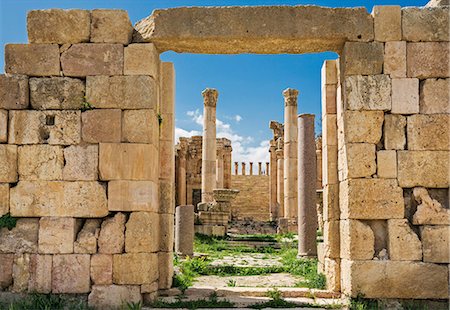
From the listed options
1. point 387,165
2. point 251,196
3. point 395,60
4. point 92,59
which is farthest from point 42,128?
point 251,196

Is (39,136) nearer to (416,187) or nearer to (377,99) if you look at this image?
(377,99)

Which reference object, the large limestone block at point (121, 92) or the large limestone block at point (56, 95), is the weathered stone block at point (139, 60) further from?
the large limestone block at point (56, 95)

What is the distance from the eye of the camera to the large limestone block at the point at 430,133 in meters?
6.87

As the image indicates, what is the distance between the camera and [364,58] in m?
7.07

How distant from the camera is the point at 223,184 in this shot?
34500mm

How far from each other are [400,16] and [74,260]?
243 inches

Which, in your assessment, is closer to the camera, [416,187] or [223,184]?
→ [416,187]

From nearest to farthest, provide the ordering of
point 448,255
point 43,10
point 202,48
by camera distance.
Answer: point 448,255 → point 43,10 → point 202,48

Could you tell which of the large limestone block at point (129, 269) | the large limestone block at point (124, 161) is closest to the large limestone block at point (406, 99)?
the large limestone block at point (124, 161)

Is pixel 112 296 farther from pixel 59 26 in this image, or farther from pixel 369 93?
pixel 369 93

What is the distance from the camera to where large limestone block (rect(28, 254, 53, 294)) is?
22.3 feet

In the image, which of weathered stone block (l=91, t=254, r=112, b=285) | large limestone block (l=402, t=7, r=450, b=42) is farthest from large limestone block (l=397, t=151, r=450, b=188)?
weathered stone block (l=91, t=254, r=112, b=285)

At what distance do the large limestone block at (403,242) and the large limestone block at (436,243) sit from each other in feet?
0.32

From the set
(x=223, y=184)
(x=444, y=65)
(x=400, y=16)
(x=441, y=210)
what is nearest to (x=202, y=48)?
(x=400, y=16)
